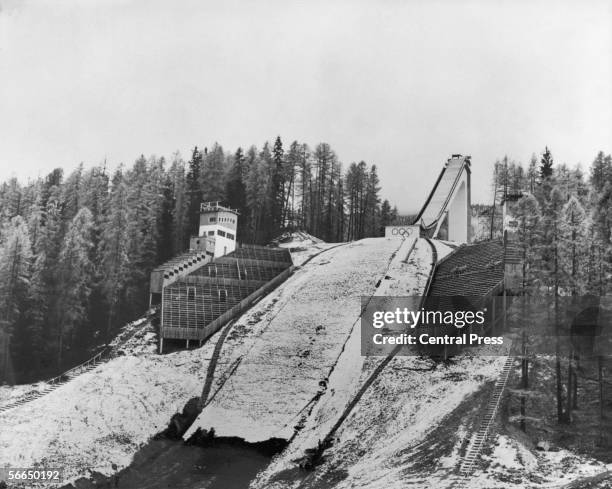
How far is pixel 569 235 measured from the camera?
34.3 meters

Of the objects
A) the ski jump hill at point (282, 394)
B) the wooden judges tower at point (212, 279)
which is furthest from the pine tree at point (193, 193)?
the ski jump hill at point (282, 394)

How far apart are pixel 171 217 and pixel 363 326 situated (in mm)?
32797

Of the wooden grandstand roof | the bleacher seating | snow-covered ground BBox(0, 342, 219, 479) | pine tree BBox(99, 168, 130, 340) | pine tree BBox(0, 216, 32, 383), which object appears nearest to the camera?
snow-covered ground BBox(0, 342, 219, 479)

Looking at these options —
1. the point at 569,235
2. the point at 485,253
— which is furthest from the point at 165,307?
the point at 569,235

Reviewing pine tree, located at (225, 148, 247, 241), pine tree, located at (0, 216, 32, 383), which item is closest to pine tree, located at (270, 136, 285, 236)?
pine tree, located at (225, 148, 247, 241)

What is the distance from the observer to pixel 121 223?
5900 cm

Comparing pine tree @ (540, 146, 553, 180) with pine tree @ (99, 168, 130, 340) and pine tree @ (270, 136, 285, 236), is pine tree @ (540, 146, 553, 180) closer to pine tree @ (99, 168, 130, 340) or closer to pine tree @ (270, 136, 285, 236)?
pine tree @ (270, 136, 285, 236)

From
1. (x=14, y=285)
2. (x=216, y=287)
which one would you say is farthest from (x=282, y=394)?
(x=14, y=285)

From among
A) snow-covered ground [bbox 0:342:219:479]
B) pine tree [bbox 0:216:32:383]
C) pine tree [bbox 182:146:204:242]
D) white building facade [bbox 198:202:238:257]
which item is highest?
pine tree [bbox 182:146:204:242]

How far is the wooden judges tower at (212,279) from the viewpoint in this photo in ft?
156

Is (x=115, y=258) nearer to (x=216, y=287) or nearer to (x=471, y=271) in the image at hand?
(x=216, y=287)

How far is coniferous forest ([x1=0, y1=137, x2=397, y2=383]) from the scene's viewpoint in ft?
169

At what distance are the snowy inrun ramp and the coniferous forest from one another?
39.0ft

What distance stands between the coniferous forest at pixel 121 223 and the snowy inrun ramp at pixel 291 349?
39.0 feet
